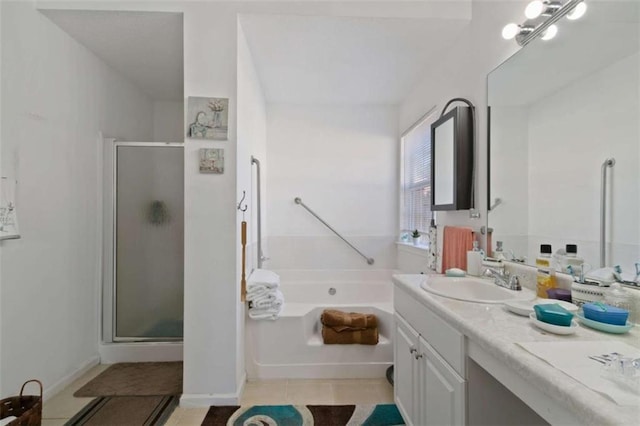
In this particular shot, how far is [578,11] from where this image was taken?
1244 millimetres

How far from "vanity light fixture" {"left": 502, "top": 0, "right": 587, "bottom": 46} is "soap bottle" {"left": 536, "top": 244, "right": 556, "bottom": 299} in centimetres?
97

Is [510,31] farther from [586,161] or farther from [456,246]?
[456,246]

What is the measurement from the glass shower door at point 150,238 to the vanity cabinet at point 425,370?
1.84m

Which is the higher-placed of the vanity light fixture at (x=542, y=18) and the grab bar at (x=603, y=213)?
the vanity light fixture at (x=542, y=18)

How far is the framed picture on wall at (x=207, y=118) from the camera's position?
1895 mm

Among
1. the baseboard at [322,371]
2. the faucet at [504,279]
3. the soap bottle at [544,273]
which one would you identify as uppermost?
the soap bottle at [544,273]

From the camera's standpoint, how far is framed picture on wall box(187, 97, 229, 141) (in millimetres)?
1895

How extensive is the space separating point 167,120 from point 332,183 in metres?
1.96

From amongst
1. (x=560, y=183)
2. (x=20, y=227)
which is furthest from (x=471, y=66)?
(x=20, y=227)

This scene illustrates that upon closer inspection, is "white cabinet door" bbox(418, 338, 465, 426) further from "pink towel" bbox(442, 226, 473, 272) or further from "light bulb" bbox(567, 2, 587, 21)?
"light bulb" bbox(567, 2, 587, 21)

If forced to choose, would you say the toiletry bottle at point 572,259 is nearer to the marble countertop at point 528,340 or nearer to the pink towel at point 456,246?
the marble countertop at point 528,340

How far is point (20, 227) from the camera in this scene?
1.77 metres

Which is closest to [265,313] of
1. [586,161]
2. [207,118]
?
[207,118]

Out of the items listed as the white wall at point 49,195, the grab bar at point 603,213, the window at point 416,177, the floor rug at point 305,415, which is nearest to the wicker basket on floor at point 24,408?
the white wall at point 49,195
